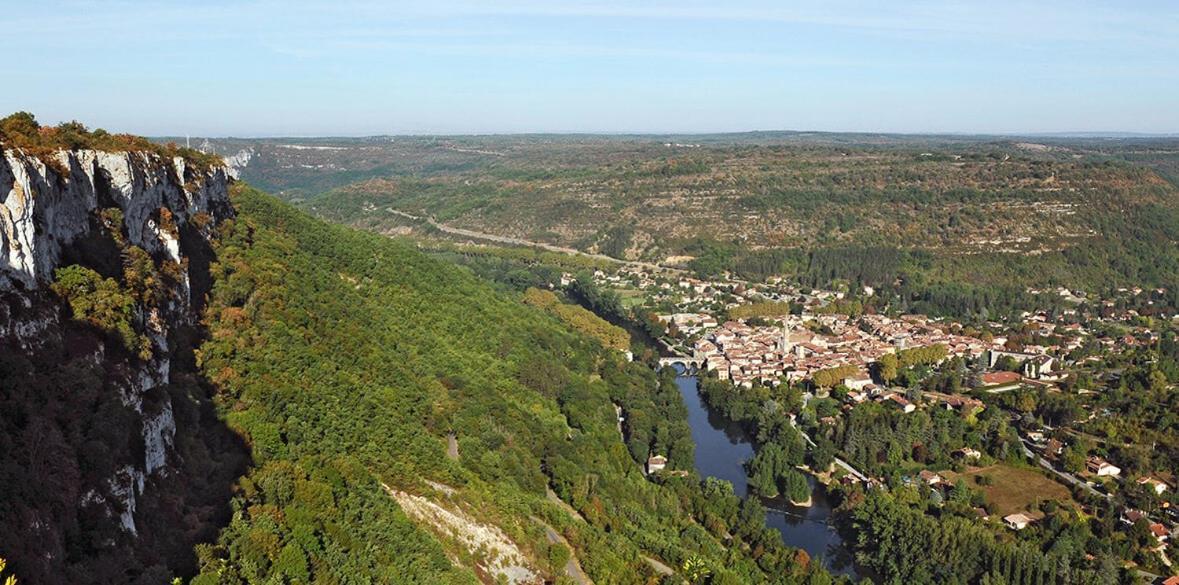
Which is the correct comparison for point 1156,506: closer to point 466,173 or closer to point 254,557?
point 254,557

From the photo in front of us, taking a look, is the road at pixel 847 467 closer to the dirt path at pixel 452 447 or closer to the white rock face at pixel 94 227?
the dirt path at pixel 452 447

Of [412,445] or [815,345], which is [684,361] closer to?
[815,345]

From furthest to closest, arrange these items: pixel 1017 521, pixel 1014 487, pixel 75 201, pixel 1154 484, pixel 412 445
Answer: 1. pixel 1014 487
2. pixel 1154 484
3. pixel 1017 521
4. pixel 412 445
5. pixel 75 201

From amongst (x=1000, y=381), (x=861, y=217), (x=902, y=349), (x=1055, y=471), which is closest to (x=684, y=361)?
(x=902, y=349)

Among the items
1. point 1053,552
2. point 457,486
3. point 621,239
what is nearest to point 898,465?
point 1053,552

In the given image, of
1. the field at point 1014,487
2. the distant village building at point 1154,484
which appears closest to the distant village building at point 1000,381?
the field at point 1014,487
